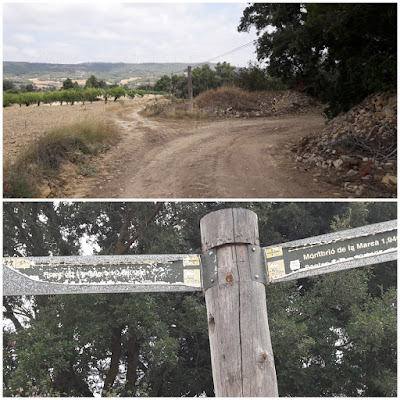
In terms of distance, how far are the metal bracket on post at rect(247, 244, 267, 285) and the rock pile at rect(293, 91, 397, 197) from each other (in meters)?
5.94

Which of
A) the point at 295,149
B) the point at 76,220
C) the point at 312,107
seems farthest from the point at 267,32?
the point at 76,220

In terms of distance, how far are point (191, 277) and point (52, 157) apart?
25.5ft

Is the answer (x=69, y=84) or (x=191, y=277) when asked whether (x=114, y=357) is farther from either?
(x=69, y=84)

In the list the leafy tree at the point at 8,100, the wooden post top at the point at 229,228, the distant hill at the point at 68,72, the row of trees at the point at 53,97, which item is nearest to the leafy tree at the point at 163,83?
the distant hill at the point at 68,72

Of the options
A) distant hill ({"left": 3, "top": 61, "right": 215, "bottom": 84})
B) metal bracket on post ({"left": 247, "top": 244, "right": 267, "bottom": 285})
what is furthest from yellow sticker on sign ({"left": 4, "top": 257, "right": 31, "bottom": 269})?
distant hill ({"left": 3, "top": 61, "right": 215, "bottom": 84})

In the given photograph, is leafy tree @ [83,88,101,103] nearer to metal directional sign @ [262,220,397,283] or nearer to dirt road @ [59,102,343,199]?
dirt road @ [59,102,343,199]

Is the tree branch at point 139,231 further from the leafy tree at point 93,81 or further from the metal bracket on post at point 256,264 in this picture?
the leafy tree at point 93,81

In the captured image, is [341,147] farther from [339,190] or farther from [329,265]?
[329,265]

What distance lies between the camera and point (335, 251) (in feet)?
8.48

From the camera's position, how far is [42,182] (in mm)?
8641

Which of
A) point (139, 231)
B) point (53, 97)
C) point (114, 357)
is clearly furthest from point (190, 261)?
point (53, 97)

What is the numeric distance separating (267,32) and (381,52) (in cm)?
913

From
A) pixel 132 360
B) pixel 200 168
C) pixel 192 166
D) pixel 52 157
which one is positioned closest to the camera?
pixel 52 157

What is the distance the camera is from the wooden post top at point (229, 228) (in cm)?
254
